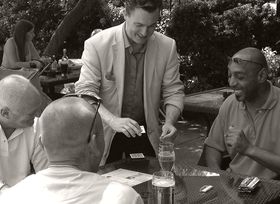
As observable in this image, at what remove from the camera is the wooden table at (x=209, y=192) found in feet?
8.25

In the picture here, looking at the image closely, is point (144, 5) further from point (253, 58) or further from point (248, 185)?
point (248, 185)

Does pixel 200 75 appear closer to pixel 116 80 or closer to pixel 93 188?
pixel 116 80

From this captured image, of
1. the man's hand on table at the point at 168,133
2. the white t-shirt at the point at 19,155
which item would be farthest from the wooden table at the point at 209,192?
the white t-shirt at the point at 19,155

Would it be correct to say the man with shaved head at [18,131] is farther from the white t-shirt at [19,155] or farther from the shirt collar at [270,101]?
the shirt collar at [270,101]

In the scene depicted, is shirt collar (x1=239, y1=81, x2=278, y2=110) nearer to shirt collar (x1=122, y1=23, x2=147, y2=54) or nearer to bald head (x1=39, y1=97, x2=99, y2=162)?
shirt collar (x1=122, y1=23, x2=147, y2=54)

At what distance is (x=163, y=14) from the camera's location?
10.7m

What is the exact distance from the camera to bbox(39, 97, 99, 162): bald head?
179cm

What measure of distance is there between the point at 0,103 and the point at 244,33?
7.37 m

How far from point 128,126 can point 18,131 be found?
2.02ft

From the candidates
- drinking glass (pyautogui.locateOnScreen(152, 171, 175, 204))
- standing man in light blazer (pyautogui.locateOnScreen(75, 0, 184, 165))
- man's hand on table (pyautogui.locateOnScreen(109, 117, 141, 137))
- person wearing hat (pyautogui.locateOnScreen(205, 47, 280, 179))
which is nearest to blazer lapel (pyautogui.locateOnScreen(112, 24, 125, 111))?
standing man in light blazer (pyautogui.locateOnScreen(75, 0, 184, 165))

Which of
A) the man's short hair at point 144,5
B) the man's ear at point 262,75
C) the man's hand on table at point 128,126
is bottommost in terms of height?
the man's hand on table at point 128,126

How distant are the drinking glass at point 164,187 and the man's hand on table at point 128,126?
0.54m

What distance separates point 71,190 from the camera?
68.7 inches

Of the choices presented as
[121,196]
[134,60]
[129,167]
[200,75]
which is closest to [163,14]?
[200,75]
